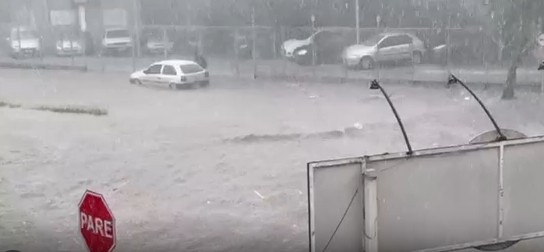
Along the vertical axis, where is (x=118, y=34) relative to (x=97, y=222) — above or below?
above

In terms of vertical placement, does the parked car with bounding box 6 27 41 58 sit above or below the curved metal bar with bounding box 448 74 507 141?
above

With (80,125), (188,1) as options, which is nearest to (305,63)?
(188,1)

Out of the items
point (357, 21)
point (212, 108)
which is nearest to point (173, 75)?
point (212, 108)

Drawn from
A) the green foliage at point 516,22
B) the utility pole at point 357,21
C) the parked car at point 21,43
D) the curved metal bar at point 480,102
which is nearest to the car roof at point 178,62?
the parked car at point 21,43

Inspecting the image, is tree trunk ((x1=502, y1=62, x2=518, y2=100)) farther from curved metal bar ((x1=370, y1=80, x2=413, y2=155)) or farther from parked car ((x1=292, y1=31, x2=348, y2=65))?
parked car ((x1=292, y1=31, x2=348, y2=65))

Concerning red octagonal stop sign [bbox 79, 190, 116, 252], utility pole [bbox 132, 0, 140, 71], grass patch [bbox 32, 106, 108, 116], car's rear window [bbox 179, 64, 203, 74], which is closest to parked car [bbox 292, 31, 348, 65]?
car's rear window [bbox 179, 64, 203, 74]

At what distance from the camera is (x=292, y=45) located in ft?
6.75

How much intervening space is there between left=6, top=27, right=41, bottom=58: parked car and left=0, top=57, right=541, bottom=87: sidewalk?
22mm

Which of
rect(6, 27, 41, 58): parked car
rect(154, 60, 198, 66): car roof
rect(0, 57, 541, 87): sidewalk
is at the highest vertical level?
rect(6, 27, 41, 58): parked car

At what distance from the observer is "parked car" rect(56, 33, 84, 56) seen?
2.00m

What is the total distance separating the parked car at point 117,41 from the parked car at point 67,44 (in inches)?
3.3

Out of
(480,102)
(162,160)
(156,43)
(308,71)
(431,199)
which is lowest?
(431,199)

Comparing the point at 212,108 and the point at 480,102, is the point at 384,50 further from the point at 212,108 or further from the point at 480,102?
the point at 212,108

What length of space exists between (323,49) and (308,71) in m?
0.08
